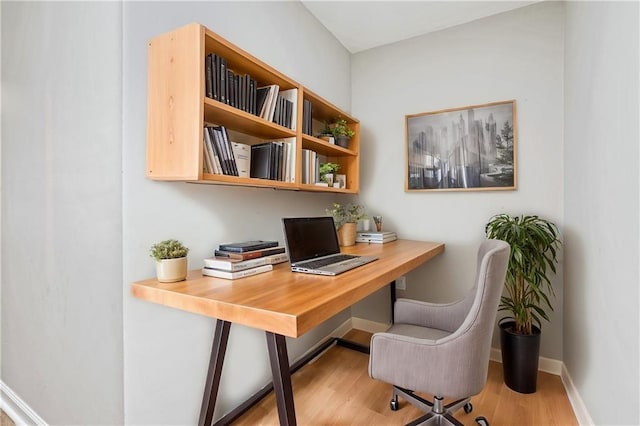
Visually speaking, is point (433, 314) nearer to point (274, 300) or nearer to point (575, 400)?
point (575, 400)

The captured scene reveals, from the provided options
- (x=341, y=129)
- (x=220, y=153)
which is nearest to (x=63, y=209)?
(x=220, y=153)

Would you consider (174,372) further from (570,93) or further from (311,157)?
(570,93)

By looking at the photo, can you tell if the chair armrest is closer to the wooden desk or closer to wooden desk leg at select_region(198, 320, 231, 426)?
the wooden desk

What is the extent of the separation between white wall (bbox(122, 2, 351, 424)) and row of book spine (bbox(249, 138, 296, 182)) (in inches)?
7.9

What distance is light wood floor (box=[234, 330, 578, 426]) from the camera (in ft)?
5.33

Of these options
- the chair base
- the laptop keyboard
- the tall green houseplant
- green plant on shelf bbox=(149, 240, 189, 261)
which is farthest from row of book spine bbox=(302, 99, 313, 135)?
the chair base

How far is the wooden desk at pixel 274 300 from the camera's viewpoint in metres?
0.91

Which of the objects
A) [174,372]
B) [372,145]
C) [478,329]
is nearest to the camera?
[478,329]

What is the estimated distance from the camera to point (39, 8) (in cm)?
156

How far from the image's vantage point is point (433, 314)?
66.9 inches

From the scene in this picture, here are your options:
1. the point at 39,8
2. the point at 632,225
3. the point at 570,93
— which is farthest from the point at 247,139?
the point at 570,93

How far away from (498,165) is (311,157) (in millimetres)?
1391

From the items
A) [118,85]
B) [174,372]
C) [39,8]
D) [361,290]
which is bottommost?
[174,372]

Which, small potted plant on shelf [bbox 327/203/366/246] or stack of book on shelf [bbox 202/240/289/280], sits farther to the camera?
small potted plant on shelf [bbox 327/203/366/246]
